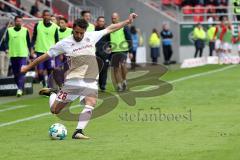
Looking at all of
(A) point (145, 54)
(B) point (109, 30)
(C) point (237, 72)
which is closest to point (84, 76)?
(B) point (109, 30)

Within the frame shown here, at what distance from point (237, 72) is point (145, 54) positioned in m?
11.0

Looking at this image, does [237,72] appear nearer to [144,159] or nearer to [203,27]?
[203,27]

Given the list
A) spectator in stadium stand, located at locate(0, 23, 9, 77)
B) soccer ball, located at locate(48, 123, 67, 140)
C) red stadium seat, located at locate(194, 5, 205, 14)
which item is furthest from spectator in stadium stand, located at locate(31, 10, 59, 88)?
red stadium seat, located at locate(194, 5, 205, 14)

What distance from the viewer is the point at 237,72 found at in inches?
1328

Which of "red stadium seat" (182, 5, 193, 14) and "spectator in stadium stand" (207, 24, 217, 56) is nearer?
"spectator in stadium stand" (207, 24, 217, 56)

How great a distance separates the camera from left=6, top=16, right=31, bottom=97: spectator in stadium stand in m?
24.6

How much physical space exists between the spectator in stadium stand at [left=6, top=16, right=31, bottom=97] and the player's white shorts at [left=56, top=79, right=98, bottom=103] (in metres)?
9.39

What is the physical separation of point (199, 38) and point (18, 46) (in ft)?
74.9

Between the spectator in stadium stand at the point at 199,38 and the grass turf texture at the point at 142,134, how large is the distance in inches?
924

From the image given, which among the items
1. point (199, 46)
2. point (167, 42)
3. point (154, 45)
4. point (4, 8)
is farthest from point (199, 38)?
point (4, 8)

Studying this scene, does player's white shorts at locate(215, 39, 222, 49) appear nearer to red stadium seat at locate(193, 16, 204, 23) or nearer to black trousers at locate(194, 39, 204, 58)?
black trousers at locate(194, 39, 204, 58)

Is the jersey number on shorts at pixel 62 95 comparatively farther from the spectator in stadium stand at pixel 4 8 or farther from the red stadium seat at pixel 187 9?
the red stadium seat at pixel 187 9

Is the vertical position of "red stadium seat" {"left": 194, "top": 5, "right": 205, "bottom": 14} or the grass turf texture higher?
"red stadium seat" {"left": 194, "top": 5, "right": 205, "bottom": 14}

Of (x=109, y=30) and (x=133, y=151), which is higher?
(x=109, y=30)
